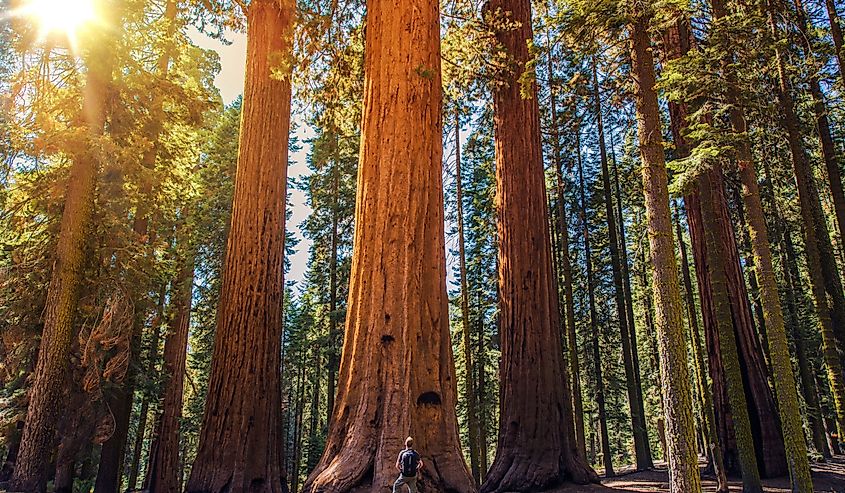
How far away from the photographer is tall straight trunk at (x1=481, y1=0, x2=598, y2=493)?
783 centimetres

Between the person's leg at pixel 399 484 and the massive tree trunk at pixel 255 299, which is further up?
the massive tree trunk at pixel 255 299

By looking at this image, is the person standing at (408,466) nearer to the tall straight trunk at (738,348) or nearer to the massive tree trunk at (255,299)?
the massive tree trunk at (255,299)

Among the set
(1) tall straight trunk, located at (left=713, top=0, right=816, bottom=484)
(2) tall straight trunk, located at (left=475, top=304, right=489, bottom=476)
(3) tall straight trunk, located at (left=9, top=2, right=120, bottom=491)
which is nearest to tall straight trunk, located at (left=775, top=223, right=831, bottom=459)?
(2) tall straight trunk, located at (left=475, top=304, right=489, bottom=476)

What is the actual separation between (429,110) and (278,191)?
15.0 ft

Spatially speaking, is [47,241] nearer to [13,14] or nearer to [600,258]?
[13,14]

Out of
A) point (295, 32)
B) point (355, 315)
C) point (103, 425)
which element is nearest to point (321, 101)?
point (295, 32)

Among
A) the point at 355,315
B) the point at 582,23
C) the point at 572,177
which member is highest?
the point at 572,177

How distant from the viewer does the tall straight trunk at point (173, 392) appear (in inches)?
557

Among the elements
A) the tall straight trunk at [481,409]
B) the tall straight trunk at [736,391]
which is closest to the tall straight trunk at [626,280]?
the tall straight trunk at [481,409]

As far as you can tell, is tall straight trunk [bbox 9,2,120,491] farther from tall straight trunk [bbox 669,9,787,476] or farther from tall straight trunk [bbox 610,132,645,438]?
tall straight trunk [bbox 610,132,645,438]

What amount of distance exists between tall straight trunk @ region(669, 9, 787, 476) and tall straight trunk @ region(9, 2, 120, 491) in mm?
11765

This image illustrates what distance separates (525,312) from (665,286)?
243cm

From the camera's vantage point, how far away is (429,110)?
5.55 m

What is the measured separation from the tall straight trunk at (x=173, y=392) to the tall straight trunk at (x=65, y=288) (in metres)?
4.34
